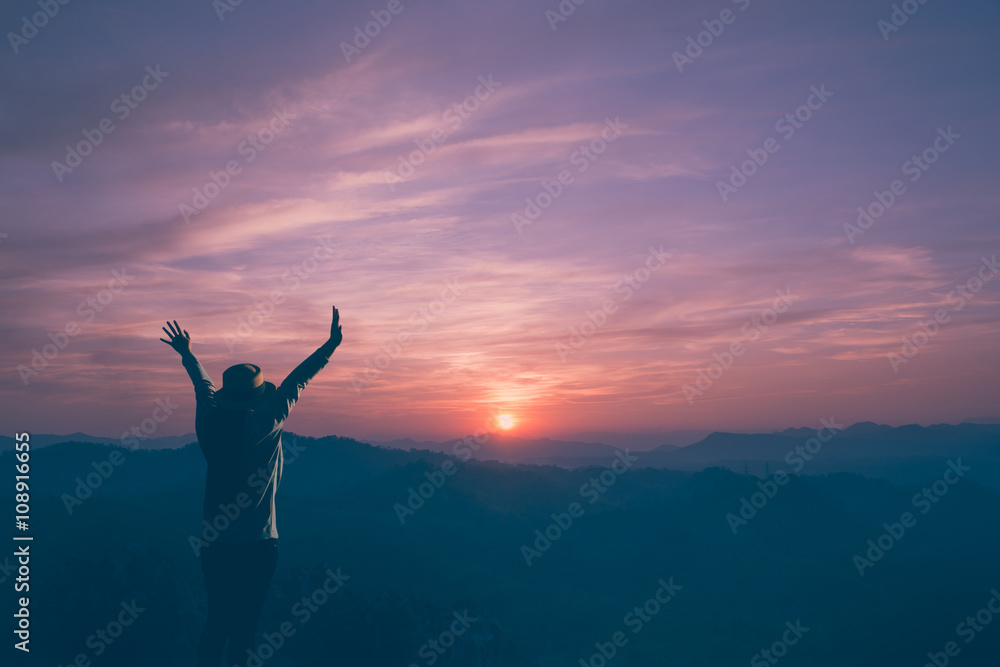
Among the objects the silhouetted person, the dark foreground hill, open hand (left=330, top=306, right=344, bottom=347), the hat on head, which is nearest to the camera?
the silhouetted person

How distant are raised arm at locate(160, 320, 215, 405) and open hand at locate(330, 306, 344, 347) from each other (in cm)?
124

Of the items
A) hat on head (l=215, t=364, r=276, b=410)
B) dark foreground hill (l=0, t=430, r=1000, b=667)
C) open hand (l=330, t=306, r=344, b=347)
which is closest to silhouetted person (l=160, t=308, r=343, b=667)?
hat on head (l=215, t=364, r=276, b=410)

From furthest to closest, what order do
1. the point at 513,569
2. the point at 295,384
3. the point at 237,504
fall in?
the point at 513,569, the point at 295,384, the point at 237,504

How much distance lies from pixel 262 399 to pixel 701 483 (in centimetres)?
10177

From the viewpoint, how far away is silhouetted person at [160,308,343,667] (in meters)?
5.42

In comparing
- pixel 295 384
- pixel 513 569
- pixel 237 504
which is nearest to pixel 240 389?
pixel 295 384

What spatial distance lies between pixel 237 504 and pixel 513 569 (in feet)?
158

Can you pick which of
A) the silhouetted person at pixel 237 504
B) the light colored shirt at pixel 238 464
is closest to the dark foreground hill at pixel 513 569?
the silhouetted person at pixel 237 504

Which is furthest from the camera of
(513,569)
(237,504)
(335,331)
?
(513,569)

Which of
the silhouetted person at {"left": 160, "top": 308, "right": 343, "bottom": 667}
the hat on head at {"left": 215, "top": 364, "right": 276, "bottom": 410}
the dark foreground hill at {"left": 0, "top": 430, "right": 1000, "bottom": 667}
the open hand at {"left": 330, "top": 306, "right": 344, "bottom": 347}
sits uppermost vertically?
the open hand at {"left": 330, "top": 306, "right": 344, "bottom": 347}

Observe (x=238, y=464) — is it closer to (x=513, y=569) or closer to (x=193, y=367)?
(x=193, y=367)

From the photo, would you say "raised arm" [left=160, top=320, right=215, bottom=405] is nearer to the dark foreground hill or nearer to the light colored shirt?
the light colored shirt

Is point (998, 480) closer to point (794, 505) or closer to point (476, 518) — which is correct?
point (794, 505)

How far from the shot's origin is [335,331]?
21.5 ft
